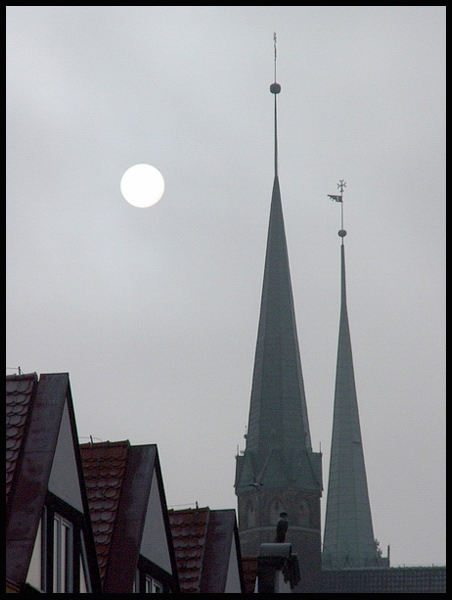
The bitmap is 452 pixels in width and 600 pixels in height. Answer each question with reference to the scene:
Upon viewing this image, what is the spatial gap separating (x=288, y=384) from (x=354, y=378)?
12430mm

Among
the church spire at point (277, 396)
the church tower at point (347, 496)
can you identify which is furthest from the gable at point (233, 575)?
the church tower at point (347, 496)

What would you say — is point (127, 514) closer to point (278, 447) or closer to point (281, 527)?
point (281, 527)

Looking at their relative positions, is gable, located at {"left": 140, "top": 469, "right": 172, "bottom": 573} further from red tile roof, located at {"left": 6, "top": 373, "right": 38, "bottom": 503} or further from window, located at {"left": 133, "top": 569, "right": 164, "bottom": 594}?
red tile roof, located at {"left": 6, "top": 373, "right": 38, "bottom": 503}

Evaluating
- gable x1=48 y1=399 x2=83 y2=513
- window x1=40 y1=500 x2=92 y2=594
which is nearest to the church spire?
window x1=40 y1=500 x2=92 y2=594

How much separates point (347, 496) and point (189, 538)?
83518 millimetres

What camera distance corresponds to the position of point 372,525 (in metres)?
106

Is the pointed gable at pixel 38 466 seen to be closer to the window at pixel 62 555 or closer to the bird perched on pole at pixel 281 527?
the window at pixel 62 555

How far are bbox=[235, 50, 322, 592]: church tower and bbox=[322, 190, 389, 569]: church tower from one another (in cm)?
961

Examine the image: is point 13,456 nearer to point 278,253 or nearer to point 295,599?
point 295,599

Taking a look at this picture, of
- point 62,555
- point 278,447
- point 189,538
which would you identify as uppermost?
point 278,447

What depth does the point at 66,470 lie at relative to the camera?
16484 mm

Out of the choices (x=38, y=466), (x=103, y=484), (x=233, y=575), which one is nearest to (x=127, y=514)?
(x=103, y=484)

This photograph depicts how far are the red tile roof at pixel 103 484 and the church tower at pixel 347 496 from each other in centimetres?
8629
